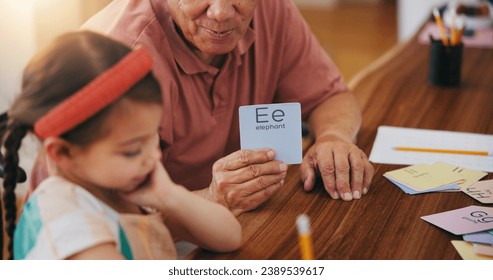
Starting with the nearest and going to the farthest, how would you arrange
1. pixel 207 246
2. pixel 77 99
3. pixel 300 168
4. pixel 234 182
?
pixel 77 99 < pixel 207 246 < pixel 234 182 < pixel 300 168

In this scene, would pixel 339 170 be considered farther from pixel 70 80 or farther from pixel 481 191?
pixel 70 80

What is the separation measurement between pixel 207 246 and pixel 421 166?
1.80ft

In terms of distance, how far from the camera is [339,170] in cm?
119

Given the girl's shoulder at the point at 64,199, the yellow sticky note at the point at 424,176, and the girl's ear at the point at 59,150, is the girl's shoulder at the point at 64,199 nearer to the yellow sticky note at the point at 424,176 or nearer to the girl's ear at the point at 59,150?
the girl's ear at the point at 59,150

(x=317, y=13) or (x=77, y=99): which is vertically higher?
(x=77, y=99)

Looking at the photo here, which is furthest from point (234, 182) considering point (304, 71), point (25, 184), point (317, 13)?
point (317, 13)

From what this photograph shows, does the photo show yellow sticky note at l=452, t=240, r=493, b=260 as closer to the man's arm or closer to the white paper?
the man's arm

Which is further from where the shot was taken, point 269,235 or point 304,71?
point 304,71

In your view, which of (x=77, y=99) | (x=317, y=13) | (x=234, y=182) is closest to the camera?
(x=77, y=99)

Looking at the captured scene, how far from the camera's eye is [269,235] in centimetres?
104

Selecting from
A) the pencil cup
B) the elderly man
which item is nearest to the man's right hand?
the elderly man

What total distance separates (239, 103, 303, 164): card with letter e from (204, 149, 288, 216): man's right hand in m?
0.02

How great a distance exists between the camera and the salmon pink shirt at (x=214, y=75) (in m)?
1.17
